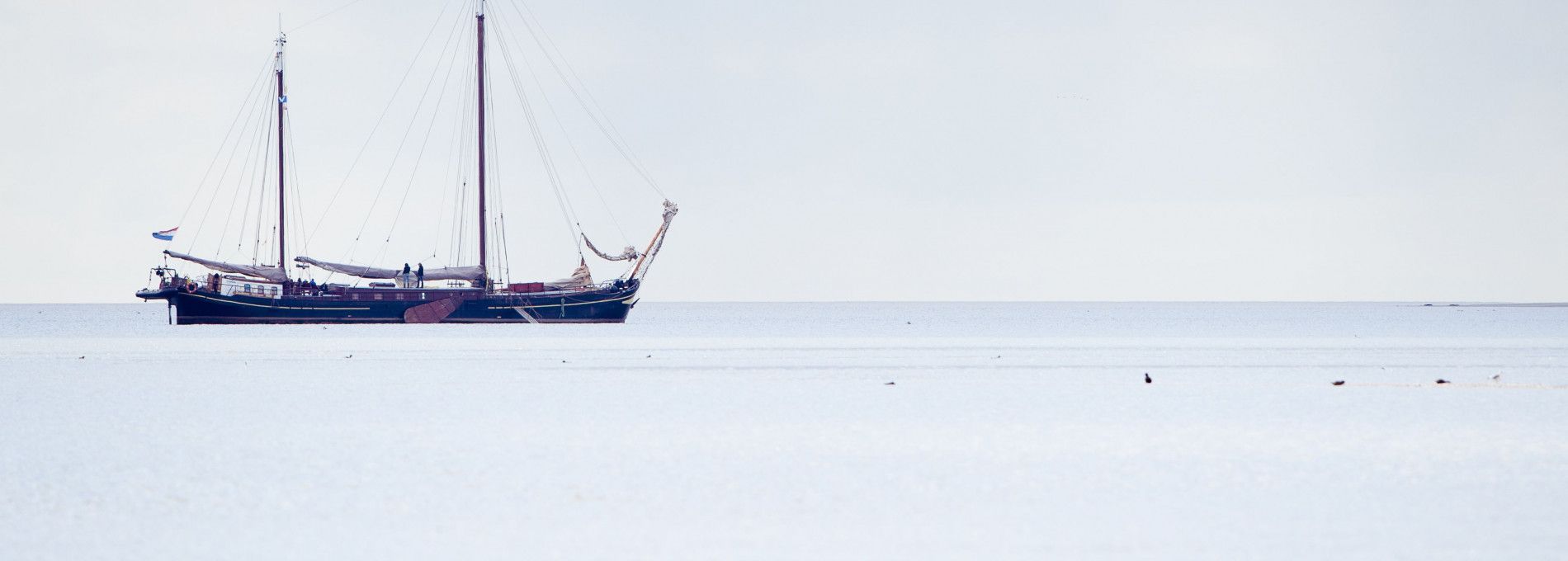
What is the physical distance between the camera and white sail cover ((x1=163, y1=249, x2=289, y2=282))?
10162 centimetres

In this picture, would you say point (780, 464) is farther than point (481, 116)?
No

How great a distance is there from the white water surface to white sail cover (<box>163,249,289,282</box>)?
51450mm

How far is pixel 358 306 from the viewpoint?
10188 cm

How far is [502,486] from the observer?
2127 centimetres

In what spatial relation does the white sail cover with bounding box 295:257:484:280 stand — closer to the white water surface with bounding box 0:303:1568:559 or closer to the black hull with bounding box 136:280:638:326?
the black hull with bounding box 136:280:638:326

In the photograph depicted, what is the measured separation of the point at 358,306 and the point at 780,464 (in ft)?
269

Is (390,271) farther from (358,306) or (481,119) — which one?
(481,119)

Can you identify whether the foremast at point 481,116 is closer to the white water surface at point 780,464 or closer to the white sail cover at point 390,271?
the white sail cover at point 390,271

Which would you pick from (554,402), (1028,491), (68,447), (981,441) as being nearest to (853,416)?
(981,441)

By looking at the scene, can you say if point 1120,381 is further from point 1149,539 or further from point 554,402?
point 1149,539

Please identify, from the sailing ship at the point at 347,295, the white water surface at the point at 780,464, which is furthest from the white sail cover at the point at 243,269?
the white water surface at the point at 780,464

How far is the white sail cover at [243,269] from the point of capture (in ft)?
333

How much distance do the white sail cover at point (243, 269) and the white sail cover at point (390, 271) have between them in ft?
7.25

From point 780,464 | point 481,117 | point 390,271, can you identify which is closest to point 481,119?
point 481,117
